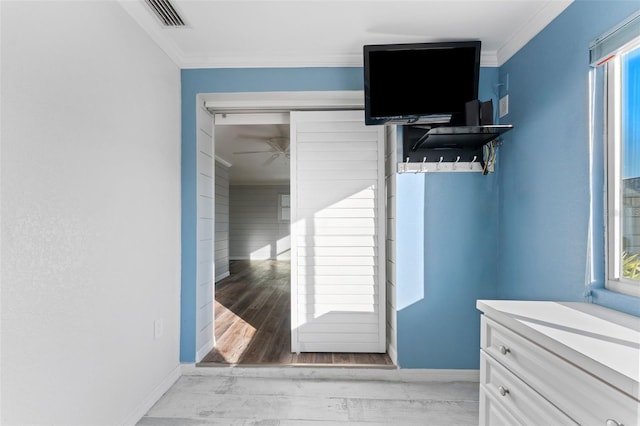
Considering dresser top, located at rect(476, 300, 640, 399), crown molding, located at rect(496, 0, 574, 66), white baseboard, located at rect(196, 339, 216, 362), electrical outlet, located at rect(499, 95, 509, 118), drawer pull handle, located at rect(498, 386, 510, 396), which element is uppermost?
crown molding, located at rect(496, 0, 574, 66)

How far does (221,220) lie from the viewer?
661 cm

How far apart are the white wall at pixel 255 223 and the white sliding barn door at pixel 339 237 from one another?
24.2ft

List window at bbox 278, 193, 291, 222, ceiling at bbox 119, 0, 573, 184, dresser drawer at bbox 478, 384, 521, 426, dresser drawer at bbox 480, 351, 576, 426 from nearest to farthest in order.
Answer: dresser drawer at bbox 480, 351, 576, 426
dresser drawer at bbox 478, 384, 521, 426
ceiling at bbox 119, 0, 573, 184
window at bbox 278, 193, 291, 222

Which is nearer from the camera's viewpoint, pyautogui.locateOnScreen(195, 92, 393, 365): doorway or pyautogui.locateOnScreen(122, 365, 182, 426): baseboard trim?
pyautogui.locateOnScreen(122, 365, 182, 426): baseboard trim

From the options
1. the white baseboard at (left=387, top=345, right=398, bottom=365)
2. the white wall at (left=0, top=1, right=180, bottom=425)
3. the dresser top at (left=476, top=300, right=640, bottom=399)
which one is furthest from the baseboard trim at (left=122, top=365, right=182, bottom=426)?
the dresser top at (left=476, top=300, right=640, bottom=399)

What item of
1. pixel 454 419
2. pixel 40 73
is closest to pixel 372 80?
pixel 40 73

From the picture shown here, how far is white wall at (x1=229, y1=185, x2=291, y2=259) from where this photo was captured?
981 centimetres

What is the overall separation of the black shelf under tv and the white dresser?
109 centimetres

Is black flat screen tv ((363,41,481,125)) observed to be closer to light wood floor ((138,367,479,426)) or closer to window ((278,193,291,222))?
light wood floor ((138,367,479,426))

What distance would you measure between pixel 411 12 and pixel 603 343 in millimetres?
1823

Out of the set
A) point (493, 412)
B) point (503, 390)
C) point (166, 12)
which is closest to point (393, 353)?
point (493, 412)

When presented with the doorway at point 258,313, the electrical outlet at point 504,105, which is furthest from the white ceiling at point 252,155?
the electrical outlet at point 504,105

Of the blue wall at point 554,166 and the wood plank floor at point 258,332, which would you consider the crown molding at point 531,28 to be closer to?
the blue wall at point 554,166

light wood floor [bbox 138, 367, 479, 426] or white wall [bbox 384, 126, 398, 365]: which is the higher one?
white wall [bbox 384, 126, 398, 365]
